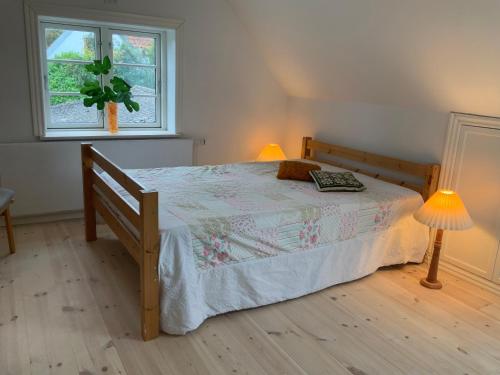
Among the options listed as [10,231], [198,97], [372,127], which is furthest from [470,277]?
[10,231]

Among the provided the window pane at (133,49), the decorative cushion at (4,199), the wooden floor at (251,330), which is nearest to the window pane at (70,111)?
the window pane at (133,49)

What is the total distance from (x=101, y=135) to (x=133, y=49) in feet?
2.90

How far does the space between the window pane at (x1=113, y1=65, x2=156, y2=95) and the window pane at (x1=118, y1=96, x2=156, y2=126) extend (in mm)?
68

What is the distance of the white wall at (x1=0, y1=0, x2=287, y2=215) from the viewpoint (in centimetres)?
353

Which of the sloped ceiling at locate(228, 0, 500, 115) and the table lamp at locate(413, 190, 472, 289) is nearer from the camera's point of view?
the sloped ceiling at locate(228, 0, 500, 115)

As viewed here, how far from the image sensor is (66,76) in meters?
3.93

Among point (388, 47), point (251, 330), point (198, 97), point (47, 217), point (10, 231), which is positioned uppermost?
point (388, 47)

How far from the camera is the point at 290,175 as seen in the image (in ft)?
11.5

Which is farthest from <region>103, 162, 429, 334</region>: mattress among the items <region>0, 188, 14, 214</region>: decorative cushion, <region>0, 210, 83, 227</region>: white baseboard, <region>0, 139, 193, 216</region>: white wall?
<region>0, 210, 83, 227</region>: white baseboard

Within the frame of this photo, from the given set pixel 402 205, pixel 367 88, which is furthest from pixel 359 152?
pixel 402 205

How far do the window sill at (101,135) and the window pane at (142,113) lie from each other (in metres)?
0.13

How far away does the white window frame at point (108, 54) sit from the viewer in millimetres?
3520

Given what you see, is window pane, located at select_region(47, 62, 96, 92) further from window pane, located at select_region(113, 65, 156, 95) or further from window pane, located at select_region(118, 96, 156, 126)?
window pane, located at select_region(118, 96, 156, 126)

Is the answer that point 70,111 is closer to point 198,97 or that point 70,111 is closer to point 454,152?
point 198,97
